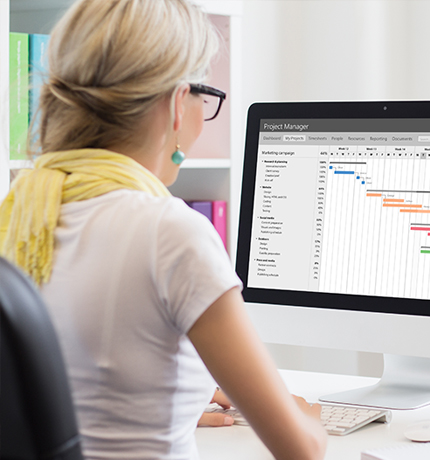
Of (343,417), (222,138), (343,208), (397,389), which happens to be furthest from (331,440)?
(222,138)

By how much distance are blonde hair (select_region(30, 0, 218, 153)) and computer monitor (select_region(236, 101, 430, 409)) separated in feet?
1.43

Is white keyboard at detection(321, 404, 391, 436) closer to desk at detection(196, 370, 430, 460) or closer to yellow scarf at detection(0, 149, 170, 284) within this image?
desk at detection(196, 370, 430, 460)

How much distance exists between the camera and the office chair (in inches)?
18.7

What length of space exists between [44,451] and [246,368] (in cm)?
27

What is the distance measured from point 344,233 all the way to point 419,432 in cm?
38

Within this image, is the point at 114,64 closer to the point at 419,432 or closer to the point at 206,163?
the point at 419,432

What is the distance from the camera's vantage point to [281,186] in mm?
1260

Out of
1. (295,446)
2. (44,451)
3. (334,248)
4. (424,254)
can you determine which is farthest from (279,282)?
(44,451)

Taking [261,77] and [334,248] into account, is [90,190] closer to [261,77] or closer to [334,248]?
[334,248]

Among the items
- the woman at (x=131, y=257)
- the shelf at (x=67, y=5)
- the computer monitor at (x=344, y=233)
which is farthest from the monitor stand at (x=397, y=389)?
the shelf at (x=67, y=5)

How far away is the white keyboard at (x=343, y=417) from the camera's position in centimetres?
101

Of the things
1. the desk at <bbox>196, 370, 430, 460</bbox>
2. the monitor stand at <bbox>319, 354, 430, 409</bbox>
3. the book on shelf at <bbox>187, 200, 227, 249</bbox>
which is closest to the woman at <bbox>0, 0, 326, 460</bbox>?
the desk at <bbox>196, 370, 430, 460</bbox>

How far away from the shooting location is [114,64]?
79cm

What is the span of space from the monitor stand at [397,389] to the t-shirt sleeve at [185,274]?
0.56 metres
